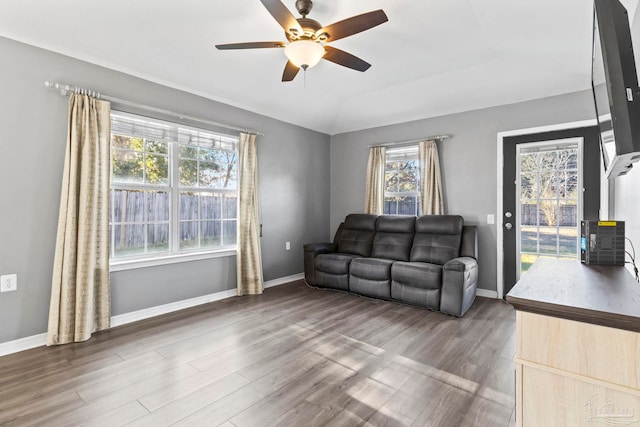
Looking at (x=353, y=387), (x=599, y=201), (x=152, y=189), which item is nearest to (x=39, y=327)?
(x=152, y=189)

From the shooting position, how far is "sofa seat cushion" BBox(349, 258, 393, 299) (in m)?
3.85

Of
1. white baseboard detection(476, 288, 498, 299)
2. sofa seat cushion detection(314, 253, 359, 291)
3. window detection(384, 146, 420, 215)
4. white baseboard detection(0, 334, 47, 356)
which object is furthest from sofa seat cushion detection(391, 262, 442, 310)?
white baseboard detection(0, 334, 47, 356)

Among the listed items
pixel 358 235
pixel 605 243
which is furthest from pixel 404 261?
pixel 605 243

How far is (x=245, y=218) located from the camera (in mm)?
4148

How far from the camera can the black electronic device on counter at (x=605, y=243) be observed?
6.12 feet

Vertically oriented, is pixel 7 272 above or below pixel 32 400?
above

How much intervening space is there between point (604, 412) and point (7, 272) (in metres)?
3.83

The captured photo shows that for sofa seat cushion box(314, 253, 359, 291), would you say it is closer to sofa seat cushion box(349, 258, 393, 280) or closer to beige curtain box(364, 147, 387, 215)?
sofa seat cushion box(349, 258, 393, 280)

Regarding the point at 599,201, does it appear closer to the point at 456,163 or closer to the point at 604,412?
the point at 456,163

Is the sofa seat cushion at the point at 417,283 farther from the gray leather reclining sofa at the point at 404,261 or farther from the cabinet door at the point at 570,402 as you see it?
the cabinet door at the point at 570,402

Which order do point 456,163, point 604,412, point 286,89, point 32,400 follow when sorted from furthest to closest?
point 456,163 → point 286,89 → point 32,400 → point 604,412

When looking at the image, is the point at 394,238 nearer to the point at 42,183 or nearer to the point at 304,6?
the point at 304,6

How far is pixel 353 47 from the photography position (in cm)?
309

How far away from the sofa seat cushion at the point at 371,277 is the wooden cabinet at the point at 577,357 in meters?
2.63
